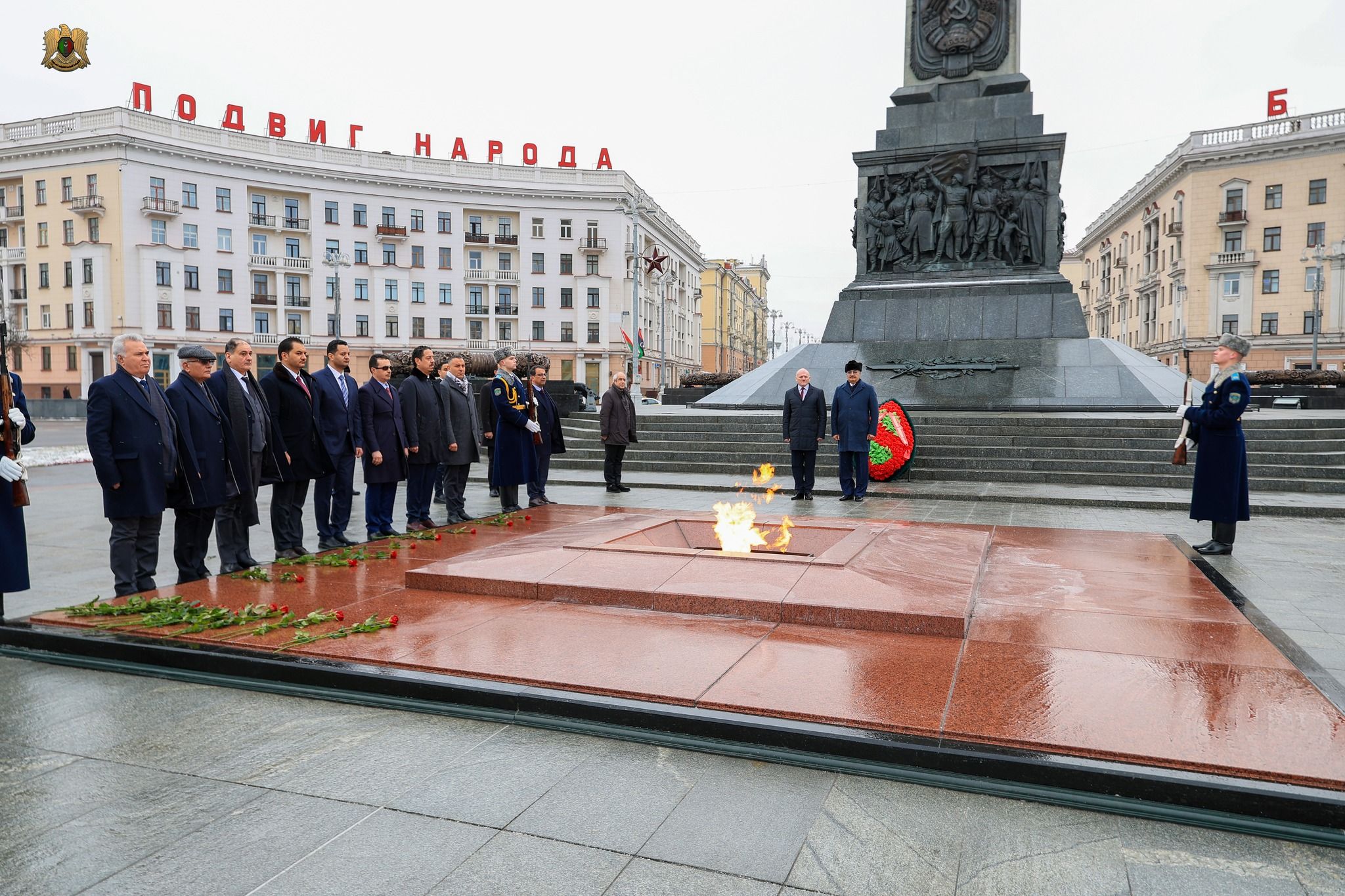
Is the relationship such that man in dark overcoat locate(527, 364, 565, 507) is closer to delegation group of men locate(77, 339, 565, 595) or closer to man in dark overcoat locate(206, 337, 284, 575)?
delegation group of men locate(77, 339, 565, 595)

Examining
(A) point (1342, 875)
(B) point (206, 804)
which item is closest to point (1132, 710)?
(A) point (1342, 875)

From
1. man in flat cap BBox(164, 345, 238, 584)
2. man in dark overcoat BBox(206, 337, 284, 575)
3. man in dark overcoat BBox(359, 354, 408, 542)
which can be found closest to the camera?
man in flat cap BBox(164, 345, 238, 584)

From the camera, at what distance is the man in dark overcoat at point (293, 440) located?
7766 mm

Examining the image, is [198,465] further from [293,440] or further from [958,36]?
[958,36]

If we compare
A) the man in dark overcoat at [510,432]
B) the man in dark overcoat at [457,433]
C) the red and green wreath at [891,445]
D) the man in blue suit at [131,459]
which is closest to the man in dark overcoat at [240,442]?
the man in blue suit at [131,459]

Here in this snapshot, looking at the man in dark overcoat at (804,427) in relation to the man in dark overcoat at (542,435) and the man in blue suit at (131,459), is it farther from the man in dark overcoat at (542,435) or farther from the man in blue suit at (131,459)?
the man in blue suit at (131,459)

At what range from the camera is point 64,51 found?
9.81 m

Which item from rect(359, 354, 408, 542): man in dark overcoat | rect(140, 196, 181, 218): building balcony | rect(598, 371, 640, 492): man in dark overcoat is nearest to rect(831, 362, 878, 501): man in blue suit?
rect(598, 371, 640, 492): man in dark overcoat

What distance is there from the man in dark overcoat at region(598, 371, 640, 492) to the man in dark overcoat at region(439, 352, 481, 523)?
8.18ft

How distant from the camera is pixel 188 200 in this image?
5459 centimetres

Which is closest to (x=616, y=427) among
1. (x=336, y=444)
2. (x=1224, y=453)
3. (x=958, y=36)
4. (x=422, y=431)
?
(x=422, y=431)

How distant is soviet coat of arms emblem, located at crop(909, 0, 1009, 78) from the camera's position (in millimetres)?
20734

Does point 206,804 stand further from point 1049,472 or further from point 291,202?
point 291,202

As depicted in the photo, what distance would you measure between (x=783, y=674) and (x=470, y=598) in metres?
2.50
